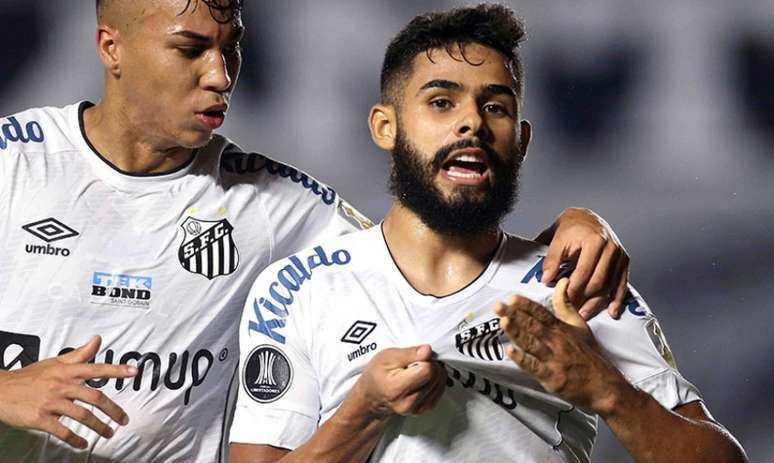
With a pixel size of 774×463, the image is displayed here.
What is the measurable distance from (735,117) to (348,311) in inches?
82.5

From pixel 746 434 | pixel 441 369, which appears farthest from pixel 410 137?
pixel 746 434

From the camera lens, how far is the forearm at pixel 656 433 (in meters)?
2.04

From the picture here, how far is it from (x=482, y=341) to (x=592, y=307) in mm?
215

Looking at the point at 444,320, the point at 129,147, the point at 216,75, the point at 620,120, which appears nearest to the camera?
the point at 444,320

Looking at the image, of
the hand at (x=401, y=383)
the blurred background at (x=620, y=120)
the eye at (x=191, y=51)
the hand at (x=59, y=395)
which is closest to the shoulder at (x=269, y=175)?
the eye at (x=191, y=51)

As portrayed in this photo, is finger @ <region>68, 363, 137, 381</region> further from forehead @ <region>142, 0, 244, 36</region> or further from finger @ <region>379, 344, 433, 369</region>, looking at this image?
forehead @ <region>142, 0, 244, 36</region>

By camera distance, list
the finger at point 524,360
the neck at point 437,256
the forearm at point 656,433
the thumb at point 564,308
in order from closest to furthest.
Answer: the finger at point 524,360, the forearm at point 656,433, the thumb at point 564,308, the neck at point 437,256

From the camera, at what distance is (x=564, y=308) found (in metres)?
2.16

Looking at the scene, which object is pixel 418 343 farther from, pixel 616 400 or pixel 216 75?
pixel 216 75

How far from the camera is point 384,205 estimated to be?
3.97m

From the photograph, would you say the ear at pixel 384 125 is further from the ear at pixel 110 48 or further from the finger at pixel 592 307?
the ear at pixel 110 48

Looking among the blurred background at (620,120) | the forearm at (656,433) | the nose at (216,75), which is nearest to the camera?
the forearm at (656,433)

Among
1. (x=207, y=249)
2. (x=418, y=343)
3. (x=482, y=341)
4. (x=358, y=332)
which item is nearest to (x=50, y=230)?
(x=207, y=249)

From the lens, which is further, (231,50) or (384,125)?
(231,50)
